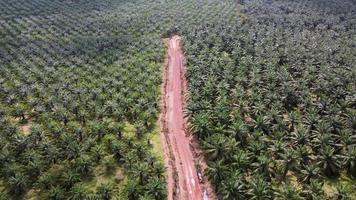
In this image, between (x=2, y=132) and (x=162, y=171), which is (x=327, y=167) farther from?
(x=2, y=132)

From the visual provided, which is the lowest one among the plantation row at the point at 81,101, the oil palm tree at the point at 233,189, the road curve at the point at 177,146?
the road curve at the point at 177,146

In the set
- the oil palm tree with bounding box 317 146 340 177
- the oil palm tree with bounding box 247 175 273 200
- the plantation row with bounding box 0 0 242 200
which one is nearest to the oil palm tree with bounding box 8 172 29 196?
the plantation row with bounding box 0 0 242 200

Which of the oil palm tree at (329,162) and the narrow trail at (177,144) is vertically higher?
the oil palm tree at (329,162)

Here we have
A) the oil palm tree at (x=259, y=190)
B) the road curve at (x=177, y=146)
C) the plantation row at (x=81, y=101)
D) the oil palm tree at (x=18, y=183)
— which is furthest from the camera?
the road curve at (x=177, y=146)

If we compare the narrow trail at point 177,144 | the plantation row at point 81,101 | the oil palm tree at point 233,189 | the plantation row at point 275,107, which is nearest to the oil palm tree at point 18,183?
the plantation row at point 81,101

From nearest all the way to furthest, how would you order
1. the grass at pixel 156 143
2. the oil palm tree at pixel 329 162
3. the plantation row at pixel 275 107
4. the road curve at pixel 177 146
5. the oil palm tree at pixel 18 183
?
the oil palm tree at pixel 18 183
the plantation row at pixel 275 107
the oil palm tree at pixel 329 162
the road curve at pixel 177 146
the grass at pixel 156 143

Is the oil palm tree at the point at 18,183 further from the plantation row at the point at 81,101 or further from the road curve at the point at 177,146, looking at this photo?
the road curve at the point at 177,146

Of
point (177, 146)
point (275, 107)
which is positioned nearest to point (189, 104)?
point (177, 146)

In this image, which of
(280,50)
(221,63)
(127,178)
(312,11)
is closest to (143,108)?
(127,178)
